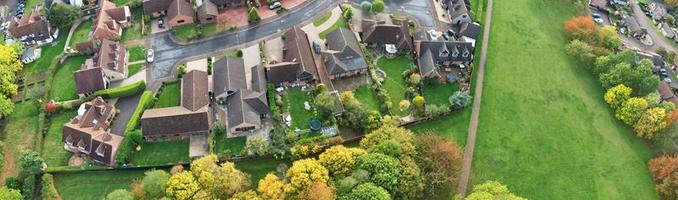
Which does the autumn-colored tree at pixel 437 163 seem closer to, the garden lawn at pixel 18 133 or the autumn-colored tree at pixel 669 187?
the autumn-colored tree at pixel 669 187

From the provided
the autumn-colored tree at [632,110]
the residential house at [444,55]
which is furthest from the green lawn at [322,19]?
the autumn-colored tree at [632,110]

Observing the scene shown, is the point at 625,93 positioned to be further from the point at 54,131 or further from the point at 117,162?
the point at 54,131

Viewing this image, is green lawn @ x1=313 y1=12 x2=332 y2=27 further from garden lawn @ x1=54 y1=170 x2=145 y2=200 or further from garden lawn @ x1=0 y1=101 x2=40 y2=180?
garden lawn @ x1=0 y1=101 x2=40 y2=180

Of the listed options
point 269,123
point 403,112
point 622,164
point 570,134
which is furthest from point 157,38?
point 622,164

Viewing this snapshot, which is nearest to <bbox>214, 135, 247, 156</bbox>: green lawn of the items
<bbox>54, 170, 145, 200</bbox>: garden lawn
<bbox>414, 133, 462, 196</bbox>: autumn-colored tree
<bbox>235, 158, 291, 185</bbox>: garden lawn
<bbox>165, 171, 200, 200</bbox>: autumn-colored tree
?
<bbox>235, 158, 291, 185</bbox>: garden lawn

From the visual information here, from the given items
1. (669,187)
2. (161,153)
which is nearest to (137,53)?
(161,153)

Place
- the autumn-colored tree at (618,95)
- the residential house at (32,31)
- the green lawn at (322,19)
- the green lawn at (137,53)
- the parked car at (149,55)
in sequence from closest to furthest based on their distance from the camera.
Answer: the autumn-colored tree at (618,95) → the parked car at (149,55) → the green lawn at (137,53) → the residential house at (32,31) → the green lawn at (322,19)
